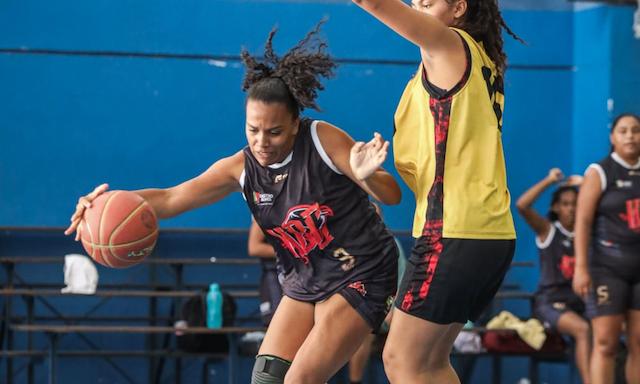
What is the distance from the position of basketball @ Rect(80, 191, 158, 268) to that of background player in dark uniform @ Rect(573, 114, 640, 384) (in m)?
3.20

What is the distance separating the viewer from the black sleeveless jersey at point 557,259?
6.64 m

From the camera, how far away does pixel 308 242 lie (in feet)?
11.8

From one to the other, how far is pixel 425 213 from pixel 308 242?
0.62m

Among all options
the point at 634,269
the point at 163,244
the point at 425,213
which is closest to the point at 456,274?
the point at 425,213

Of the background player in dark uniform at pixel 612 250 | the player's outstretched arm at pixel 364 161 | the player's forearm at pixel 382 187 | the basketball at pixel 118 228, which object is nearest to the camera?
the player's outstretched arm at pixel 364 161

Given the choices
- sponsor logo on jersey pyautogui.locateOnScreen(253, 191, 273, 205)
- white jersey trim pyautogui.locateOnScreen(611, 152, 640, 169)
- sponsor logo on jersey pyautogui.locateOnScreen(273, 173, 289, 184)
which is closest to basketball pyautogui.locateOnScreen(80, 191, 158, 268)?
sponsor logo on jersey pyautogui.locateOnScreen(253, 191, 273, 205)

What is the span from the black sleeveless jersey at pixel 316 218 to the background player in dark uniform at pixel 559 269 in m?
3.21

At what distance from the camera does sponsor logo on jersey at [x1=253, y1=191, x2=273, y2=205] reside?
11.8 feet

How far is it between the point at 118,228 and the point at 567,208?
422 cm

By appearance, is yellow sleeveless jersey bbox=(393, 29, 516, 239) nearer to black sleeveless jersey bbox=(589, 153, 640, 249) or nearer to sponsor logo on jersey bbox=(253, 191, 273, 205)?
sponsor logo on jersey bbox=(253, 191, 273, 205)

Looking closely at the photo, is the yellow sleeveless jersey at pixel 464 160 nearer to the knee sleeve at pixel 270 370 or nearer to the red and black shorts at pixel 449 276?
the red and black shorts at pixel 449 276

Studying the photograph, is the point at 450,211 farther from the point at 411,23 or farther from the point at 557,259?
the point at 557,259

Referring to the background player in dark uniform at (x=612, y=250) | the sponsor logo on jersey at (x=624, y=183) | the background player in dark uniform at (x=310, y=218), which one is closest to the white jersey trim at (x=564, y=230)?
the background player in dark uniform at (x=612, y=250)

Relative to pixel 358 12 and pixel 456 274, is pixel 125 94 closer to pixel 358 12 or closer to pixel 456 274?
pixel 358 12
